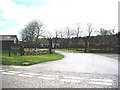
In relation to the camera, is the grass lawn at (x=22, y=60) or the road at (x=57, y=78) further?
the grass lawn at (x=22, y=60)

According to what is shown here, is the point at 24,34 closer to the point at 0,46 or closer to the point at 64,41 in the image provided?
the point at 0,46

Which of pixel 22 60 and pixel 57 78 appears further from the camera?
pixel 22 60

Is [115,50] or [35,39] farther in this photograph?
[35,39]

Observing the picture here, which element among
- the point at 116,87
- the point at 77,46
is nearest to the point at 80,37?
the point at 77,46

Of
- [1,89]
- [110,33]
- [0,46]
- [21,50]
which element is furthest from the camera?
[110,33]

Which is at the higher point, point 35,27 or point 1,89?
point 35,27

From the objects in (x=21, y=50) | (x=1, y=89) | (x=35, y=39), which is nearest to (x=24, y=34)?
(x=35, y=39)

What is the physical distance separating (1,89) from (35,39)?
5931 cm

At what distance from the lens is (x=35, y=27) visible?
215 feet

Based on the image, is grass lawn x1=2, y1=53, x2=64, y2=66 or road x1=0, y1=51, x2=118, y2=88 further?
grass lawn x1=2, y1=53, x2=64, y2=66

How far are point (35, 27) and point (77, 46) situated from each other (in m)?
30.8

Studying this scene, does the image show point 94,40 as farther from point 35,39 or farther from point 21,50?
point 21,50

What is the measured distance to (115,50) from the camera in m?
57.3

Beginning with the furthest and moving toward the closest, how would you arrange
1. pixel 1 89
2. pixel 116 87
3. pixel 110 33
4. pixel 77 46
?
pixel 77 46 < pixel 110 33 < pixel 116 87 < pixel 1 89
